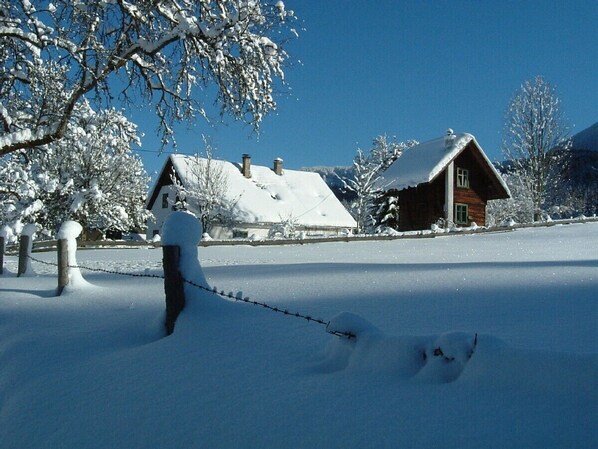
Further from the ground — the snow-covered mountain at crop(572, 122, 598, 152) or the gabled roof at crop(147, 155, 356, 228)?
the snow-covered mountain at crop(572, 122, 598, 152)

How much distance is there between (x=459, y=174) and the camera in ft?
97.1

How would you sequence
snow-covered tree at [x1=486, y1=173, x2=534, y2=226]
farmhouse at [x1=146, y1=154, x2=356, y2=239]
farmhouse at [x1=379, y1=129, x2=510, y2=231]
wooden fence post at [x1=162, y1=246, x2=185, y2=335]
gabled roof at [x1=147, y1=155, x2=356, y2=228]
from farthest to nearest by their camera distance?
snow-covered tree at [x1=486, y1=173, x2=534, y2=226] → gabled roof at [x1=147, y1=155, x2=356, y2=228] → farmhouse at [x1=146, y1=154, x2=356, y2=239] → farmhouse at [x1=379, y1=129, x2=510, y2=231] → wooden fence post at [x1=162, y1=246, x2=185, y2=335]

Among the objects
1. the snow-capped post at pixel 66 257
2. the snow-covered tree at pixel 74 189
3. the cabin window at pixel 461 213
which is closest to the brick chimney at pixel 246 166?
the snow-covered tree at pixel 74 189

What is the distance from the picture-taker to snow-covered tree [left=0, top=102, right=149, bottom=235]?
24.2 m

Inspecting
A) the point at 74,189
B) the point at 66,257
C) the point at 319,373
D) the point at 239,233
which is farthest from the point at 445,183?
the point at 319,373

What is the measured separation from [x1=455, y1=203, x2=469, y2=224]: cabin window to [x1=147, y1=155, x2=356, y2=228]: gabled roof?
896 centimetres

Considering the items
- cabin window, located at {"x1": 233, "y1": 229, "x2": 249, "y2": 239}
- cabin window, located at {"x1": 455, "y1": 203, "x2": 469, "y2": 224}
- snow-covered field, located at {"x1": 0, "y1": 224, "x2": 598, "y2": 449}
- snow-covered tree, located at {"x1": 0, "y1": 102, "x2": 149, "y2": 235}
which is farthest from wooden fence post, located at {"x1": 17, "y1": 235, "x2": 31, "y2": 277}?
cabin window, located at {"x1": 455, "y1": 203, "x2": 469, "y2": 224}

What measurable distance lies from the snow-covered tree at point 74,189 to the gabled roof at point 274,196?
169 inches

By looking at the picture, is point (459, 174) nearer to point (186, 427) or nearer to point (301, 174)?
point (301, 174)

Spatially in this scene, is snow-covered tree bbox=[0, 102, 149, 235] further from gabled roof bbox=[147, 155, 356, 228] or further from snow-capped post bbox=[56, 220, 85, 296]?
snow-capped post bbox=[56, 220, 85, 296]

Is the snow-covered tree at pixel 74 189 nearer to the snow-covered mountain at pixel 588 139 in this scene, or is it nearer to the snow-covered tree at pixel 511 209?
the snow-covered tree at pixel 511 209

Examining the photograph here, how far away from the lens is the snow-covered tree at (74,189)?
24.2 m

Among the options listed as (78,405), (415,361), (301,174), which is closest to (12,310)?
(78,405)

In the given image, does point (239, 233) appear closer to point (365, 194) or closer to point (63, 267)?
point (365, 194)
